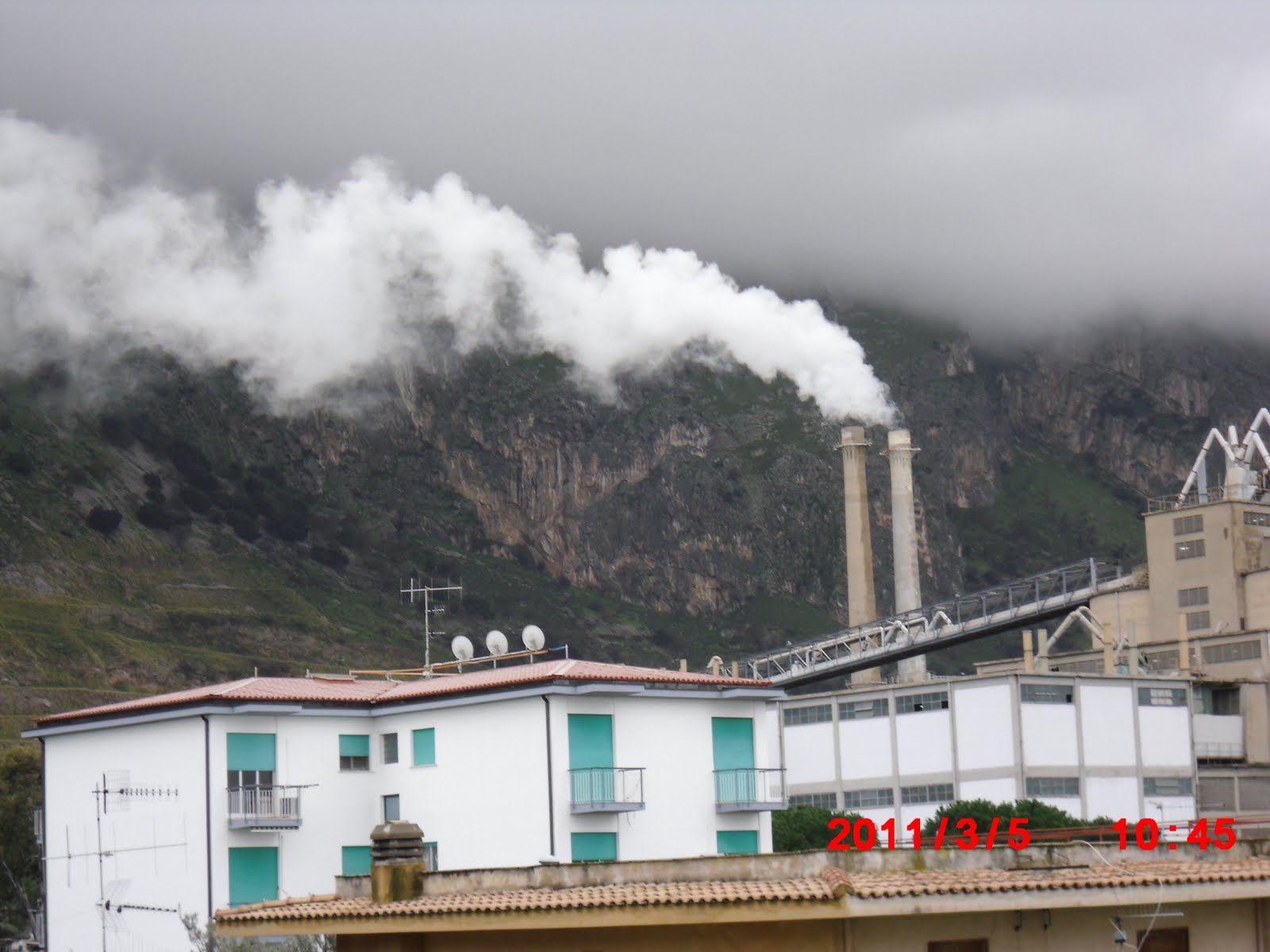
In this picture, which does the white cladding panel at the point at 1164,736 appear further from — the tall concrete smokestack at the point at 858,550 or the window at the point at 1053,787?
the tall concrete smokestack at the point at 858,550

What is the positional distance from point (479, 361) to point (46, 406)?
5049 centimetres

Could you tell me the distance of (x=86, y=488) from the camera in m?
155

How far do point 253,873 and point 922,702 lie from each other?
153 ft

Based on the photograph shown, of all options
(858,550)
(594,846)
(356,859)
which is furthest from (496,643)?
(858,550)

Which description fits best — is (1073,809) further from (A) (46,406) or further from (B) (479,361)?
(B) (479,361)

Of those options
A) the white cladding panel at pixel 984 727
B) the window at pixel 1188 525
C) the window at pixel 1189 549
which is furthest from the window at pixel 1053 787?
the window at pixel 1188 525

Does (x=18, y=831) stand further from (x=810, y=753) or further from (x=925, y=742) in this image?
(x=925, y=742)

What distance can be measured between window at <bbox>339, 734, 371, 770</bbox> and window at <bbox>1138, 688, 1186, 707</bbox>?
4992 centimetres

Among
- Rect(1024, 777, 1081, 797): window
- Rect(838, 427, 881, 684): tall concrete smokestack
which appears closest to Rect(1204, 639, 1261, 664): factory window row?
Rect(1024, 777, 1081, 797): window

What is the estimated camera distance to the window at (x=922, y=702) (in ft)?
285

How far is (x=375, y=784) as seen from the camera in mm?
49375

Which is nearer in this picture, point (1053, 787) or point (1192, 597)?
point (1053, 787)

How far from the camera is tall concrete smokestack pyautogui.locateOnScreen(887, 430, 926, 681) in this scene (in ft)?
413

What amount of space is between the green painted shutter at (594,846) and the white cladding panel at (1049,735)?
42039mm
